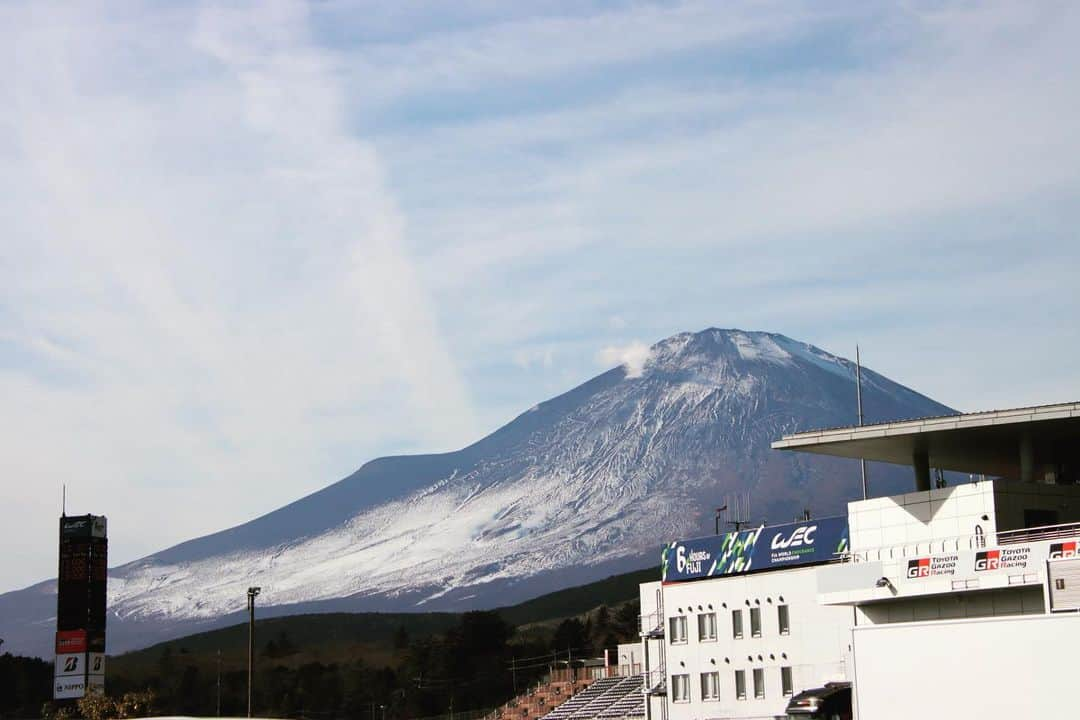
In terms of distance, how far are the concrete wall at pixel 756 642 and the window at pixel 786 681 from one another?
196 mm

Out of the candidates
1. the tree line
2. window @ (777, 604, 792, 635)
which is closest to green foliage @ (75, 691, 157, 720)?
window @ (777, 604, 792, 635)

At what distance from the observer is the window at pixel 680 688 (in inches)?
3684

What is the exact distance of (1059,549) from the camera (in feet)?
207

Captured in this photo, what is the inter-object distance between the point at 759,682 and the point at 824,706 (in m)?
23.1

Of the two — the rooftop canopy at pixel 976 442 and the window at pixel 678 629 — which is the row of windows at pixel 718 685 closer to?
the window at pixel 678 629

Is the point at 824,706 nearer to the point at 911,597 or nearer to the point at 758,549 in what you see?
the point at 911,597

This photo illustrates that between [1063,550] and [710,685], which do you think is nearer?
[1063,550]

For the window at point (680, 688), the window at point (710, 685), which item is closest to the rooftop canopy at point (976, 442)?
the window at point (710, 685)

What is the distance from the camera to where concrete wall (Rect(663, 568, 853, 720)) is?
85188mm

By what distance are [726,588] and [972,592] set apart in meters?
26.3

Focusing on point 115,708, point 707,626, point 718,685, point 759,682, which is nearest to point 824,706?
point 759,682

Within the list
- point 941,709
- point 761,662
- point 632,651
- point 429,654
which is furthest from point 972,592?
point 429,654

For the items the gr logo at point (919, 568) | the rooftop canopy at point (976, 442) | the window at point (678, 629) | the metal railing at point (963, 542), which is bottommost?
the window at point (678, 629)

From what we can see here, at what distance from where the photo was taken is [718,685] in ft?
300
